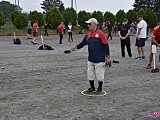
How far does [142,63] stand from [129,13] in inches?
1594

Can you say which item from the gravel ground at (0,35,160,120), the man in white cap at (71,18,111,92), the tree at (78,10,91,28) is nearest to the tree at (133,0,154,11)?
the tree at (78,10,91,28)

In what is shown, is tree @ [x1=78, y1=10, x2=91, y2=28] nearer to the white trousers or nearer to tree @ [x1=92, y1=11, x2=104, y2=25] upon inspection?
tree @ [x1=92, y1=11, x2=104, y2=25]

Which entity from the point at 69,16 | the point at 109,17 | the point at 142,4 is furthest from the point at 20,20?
the point at 142,4

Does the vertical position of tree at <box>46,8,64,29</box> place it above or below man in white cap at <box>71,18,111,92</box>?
above

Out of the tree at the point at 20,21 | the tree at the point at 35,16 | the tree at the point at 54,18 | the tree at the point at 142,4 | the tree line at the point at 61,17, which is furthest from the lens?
the tree at the point at 142,4

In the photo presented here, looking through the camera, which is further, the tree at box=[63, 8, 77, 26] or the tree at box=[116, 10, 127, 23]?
the tree at box=[116, 10, 127, 23]

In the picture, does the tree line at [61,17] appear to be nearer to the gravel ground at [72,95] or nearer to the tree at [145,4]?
the gravel ground at [72,95]

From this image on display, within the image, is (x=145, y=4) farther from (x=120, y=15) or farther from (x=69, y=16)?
(x=69, y=16)

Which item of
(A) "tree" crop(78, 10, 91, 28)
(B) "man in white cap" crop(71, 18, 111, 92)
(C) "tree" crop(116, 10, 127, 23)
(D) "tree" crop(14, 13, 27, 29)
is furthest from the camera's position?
(C) "tree" crop(116, 10, 127, 23)

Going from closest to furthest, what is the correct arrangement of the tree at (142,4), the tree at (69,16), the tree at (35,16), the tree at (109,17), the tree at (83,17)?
1. the tree at (35,16)
2. the tree at (69,16)
3. the tree at (83,17)
4. the tree at (109,17)
5. the tree at (142,4)

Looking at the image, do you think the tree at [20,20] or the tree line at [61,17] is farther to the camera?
the tree line at [61,17]

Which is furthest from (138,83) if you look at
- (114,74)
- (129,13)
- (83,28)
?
(129,13)

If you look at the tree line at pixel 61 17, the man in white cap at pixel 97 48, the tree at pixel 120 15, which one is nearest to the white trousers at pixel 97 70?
the man in white cap at pixel 97 48

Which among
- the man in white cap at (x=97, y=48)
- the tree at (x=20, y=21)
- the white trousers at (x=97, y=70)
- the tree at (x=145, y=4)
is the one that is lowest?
the white trousers at (x=97, y=70)
